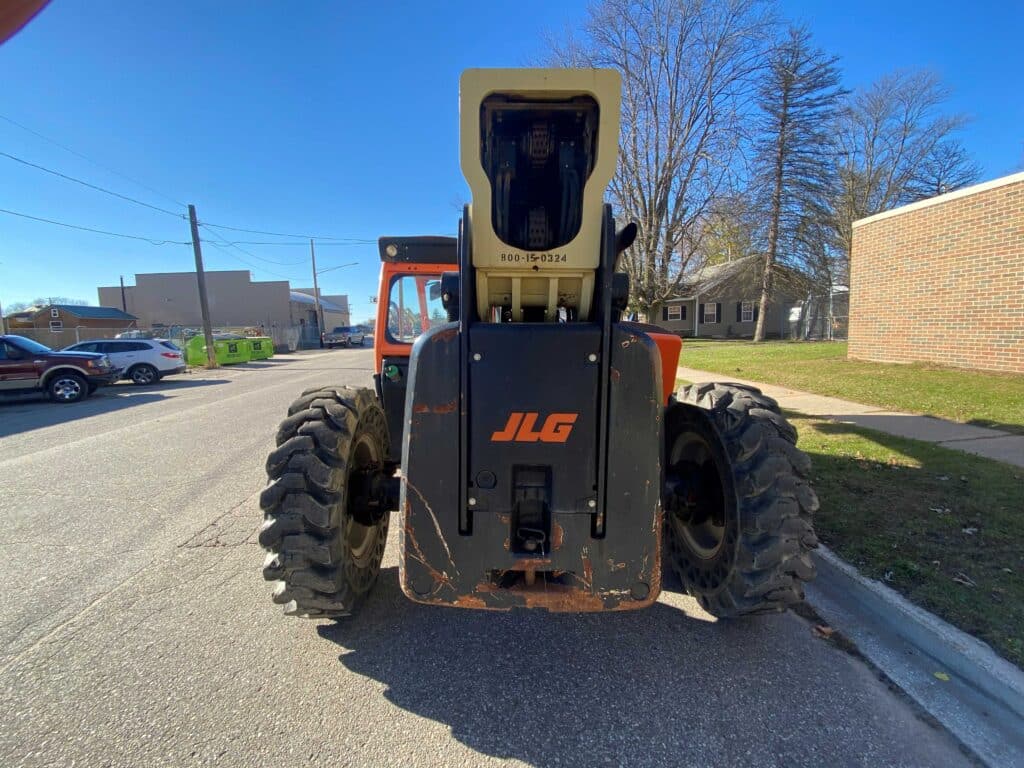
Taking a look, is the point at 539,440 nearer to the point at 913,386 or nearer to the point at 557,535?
the point at 557,535

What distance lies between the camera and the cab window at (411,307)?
182 inches

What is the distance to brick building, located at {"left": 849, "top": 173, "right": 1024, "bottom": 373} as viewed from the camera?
29.7 feet

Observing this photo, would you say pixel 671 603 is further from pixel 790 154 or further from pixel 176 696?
pixel 790 154

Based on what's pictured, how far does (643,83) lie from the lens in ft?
67.1

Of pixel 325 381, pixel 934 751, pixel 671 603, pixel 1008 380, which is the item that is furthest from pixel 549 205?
pixel 325 381

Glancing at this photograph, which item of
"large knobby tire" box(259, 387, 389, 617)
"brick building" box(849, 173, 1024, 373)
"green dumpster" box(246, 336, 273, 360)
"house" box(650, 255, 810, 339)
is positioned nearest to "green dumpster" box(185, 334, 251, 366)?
"green dumpster" box(246, 336, 273, 360)

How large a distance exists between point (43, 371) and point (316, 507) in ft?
49.9

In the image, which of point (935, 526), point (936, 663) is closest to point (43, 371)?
point (936, 663)

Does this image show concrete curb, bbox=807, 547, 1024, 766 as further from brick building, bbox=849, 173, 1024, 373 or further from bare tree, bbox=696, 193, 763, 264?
bare tree, bbox=696, 193, 763, 264

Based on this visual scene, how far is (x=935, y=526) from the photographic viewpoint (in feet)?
11.7

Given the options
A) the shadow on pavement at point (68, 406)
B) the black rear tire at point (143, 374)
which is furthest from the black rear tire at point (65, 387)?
the black rear tire at point (143, 374)

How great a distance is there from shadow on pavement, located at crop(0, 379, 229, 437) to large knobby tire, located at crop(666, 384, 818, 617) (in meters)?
11.9

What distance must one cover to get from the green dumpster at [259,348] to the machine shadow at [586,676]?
2919 centimetres

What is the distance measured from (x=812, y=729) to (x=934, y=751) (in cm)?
44
